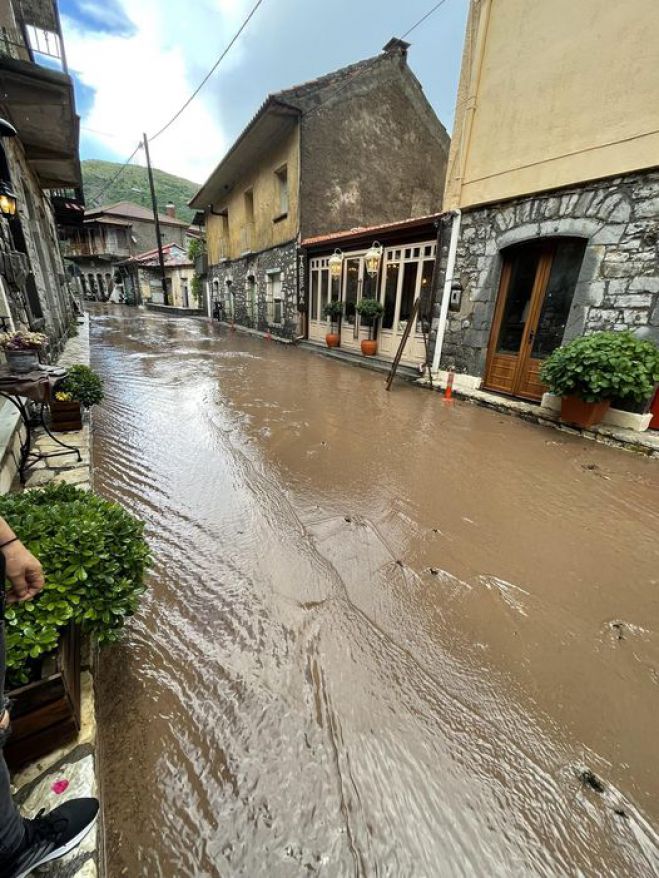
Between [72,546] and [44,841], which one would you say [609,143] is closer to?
[72,546]

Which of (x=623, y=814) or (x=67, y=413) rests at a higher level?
(x=67, y=413)

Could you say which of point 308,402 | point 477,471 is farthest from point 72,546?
point 308,402

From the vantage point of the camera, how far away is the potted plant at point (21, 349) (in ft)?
10.1

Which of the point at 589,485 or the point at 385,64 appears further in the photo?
the point at 385,64

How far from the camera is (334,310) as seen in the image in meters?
9.77

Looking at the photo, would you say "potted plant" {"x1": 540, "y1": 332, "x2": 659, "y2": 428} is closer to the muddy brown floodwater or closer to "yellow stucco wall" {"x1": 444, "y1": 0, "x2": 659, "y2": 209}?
the muddy brown floodwater

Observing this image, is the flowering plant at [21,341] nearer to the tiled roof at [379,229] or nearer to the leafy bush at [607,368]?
the leafy bush at [607,368]

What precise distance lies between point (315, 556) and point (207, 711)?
104 cm

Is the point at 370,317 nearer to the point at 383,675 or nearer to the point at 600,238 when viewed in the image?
the point at 600,238

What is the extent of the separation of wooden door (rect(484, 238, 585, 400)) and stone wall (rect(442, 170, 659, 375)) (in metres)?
0.24

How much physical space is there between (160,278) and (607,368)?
30.1 meters

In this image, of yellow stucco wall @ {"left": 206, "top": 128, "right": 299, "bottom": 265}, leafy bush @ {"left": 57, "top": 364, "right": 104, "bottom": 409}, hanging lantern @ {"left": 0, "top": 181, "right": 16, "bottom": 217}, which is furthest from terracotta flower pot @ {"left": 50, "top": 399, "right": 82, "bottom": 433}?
yellow stucco wall @ {"left": 206, "top": 128, "right": 299, "bottom": 265}

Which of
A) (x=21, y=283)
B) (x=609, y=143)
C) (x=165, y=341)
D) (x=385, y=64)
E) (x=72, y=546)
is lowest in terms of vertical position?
(x=165, y=341)

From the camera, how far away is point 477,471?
12.0 feet
